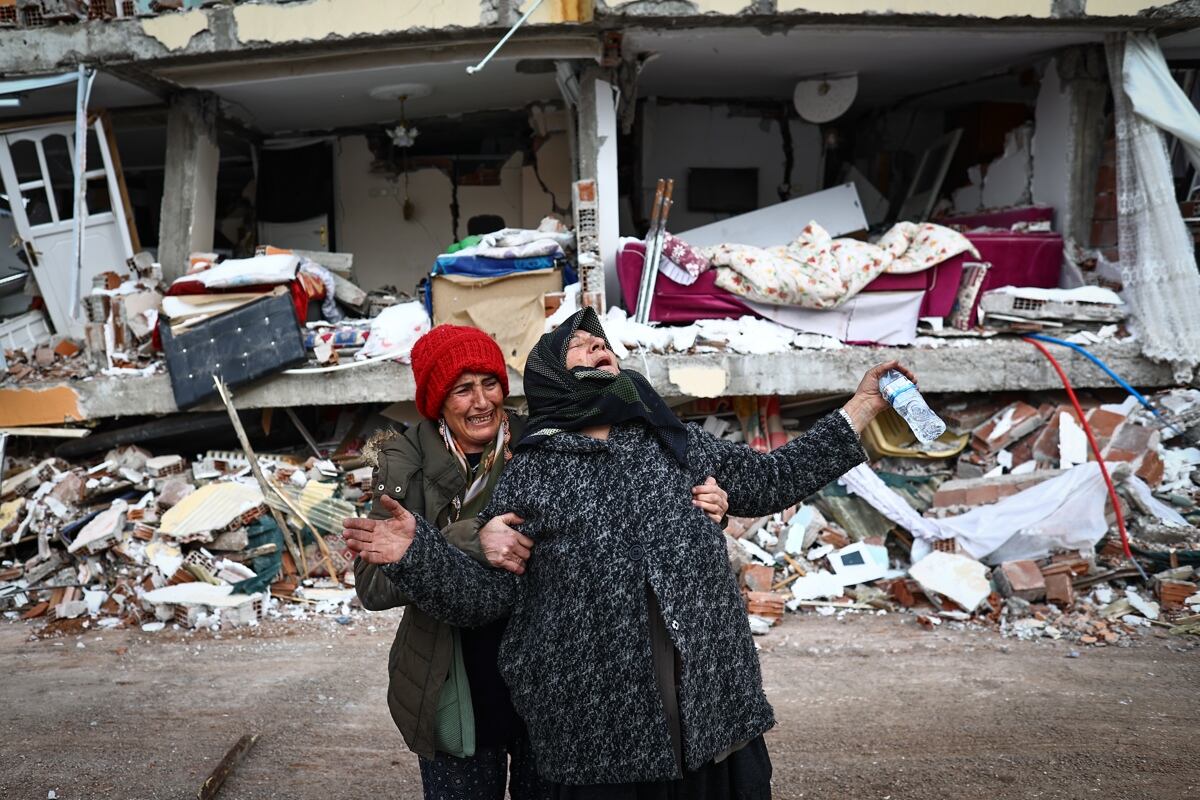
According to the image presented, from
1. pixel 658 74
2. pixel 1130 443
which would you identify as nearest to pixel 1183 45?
pixel 1130 443

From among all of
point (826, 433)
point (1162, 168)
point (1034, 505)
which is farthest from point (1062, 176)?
point (826, 433)

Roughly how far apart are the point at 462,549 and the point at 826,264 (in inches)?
216

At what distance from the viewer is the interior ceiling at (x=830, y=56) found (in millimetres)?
7086

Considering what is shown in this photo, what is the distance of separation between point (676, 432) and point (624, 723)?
0.67 meters

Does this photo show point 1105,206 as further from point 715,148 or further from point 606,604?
point 606,604

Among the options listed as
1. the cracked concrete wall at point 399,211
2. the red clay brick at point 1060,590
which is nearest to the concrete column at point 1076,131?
the red clay brick at point 1060,590

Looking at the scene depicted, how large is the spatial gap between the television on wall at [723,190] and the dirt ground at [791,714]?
614 centimetres

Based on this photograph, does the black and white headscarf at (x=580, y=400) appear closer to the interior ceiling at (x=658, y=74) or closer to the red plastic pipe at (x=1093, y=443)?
the red plastic pipe at (x=1093, y=443)

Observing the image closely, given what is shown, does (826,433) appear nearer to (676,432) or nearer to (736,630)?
(676,432)

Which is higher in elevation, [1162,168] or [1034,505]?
[1162,168]

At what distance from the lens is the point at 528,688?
77.7 inches

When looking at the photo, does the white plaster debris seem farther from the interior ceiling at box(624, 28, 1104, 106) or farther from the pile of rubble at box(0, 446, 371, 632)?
the pile of rubble at box(0, 446, 371, 632)

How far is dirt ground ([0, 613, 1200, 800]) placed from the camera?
3.45 m

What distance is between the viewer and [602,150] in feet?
24.1
